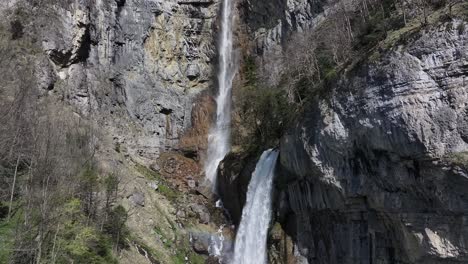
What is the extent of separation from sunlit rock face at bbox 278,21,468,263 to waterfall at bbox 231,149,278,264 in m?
4.50

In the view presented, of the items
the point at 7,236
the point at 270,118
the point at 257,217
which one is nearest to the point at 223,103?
the point at 270,118

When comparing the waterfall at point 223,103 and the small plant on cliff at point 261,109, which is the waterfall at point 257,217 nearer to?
the small plant on cliff at point 261,109

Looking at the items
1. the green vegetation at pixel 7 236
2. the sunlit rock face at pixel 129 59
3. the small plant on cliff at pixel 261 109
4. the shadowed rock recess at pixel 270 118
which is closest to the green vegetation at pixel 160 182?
the shadowed rock recess at pixel 270 118

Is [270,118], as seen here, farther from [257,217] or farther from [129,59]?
[129,59]

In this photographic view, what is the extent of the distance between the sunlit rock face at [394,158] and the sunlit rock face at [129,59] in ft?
72.6

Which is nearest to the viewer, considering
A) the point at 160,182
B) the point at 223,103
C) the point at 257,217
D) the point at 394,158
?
the point at 394,158

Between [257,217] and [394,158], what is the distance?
516 inches

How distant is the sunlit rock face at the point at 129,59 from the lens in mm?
41000

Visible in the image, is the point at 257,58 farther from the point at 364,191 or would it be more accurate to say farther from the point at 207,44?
the point at 364,191

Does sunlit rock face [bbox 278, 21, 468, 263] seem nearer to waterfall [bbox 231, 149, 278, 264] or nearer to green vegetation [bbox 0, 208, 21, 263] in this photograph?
waterfall [bbox 231, 149, 278, 264]

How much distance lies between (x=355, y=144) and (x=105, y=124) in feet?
87.4

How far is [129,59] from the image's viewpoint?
45.6 meters

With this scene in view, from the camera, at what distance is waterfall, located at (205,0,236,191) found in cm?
4462

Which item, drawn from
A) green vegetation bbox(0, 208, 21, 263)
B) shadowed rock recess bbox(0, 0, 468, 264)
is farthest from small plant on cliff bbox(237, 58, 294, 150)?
green vegetation bbox(0, 208, 21, 263)
